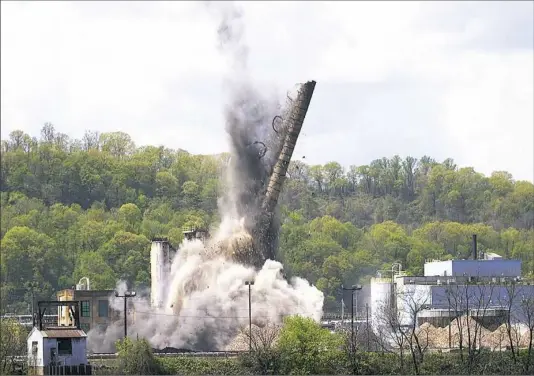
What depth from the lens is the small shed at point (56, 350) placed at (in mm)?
86562

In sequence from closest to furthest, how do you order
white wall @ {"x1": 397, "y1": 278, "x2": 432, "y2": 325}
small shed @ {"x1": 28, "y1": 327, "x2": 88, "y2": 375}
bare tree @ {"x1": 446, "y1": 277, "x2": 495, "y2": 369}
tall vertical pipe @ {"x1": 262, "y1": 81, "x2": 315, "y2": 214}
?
small shed @ {"x1": 28, "y1": 327, "x2": 88, "y2": 375}
bare tree @ {"x1": 446, "y1": 277, "x2": 495, "y2": 369}
tall vertical pipe @ {"x1": 262, "y1": 81, "x2": 315, "y2": 214}
white wall @ {"x1": 397, "y1": 278, "x2": 432, "y2": 325}

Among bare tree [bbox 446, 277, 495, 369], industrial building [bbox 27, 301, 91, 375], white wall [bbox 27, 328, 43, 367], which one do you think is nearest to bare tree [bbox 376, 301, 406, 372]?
bare tree [bbox 446, 277, 495, 369]

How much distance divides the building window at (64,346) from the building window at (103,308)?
94.6 feet

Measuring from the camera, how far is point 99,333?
112312 millimetres

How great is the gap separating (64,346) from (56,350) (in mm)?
517

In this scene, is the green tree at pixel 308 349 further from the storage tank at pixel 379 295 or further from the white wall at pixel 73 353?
the storage tank at pixel 379 295

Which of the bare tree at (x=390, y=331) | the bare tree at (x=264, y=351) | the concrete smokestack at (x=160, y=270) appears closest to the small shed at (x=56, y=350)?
the bare tree at (x=264, y=351)

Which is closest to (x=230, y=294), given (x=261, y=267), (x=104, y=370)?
(x=261, y=267)

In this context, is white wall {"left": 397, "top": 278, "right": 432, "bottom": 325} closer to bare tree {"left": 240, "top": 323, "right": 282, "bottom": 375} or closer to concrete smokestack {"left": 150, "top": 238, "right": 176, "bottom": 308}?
concrete smokestack {"left": 150, "top": 238, "right": 176, "bottom": 308}

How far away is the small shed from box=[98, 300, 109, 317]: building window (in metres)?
28.1

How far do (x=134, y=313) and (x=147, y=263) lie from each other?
5272cm

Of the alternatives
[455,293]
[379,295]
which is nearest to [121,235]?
[379,295]

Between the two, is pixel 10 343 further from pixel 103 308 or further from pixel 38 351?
pixel 103 308

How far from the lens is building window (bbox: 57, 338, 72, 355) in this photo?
287ft
